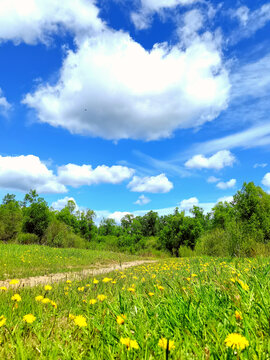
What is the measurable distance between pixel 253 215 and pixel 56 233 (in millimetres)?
27789

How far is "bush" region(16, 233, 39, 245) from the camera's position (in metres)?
36.7

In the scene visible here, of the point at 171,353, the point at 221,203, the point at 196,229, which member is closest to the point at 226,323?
the point at 171,353

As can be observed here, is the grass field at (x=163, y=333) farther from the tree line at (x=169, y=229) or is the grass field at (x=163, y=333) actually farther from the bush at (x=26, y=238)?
the bush at (x=26, y=238)

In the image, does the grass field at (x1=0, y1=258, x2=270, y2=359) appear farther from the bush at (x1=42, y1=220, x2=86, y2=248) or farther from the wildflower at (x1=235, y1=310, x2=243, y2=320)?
the bush at (x1=42, y1=220, x2=86, y2=248)

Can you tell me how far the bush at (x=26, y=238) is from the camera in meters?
36.7

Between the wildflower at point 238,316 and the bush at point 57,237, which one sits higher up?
the bush at point 57,237

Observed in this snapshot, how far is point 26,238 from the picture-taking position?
37188mm

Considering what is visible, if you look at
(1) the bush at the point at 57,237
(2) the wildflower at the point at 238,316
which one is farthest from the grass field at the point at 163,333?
(1) the bush at the point at 57,237

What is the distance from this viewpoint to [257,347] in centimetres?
157

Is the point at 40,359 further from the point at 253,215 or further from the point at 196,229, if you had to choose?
the point at 196,229

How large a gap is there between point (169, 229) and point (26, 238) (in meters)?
24.9

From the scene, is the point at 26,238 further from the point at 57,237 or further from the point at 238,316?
the point at 238,316

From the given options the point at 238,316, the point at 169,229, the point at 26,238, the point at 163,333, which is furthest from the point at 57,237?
the point at 238,316

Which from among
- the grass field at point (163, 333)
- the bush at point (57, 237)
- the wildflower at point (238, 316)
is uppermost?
the bush at point (57, 237)
